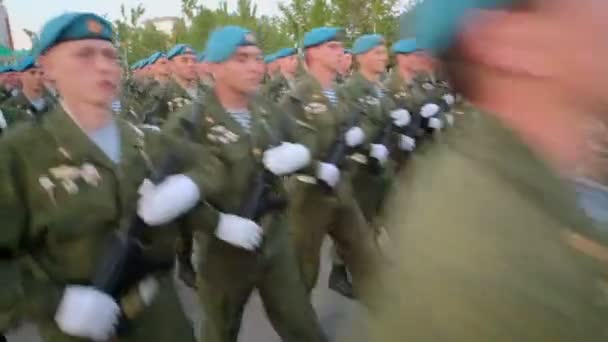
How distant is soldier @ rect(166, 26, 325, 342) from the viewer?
332 centimetres

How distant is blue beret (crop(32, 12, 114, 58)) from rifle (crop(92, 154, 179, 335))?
74 cm

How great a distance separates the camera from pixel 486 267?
2.60 ft

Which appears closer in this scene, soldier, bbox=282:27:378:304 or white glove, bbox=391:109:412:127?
soldier, bbox=282:27:378:304

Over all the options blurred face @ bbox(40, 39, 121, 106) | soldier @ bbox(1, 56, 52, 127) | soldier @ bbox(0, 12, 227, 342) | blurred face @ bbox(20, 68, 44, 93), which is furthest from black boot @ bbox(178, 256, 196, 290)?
blurred face @ bbox(20, 68, 44, 93)

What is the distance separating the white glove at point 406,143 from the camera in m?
6.38

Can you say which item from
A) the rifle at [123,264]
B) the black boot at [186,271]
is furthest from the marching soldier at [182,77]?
the rifle at [123,264]

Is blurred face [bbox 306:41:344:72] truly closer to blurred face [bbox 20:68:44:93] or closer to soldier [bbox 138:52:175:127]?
soldier [bbox 138:52:175:127]

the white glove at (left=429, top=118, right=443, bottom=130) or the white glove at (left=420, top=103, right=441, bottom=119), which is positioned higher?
the white glove at (left=420, top=103, right=441, bottom=119)

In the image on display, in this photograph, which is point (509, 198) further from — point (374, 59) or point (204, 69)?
point (374, 59)

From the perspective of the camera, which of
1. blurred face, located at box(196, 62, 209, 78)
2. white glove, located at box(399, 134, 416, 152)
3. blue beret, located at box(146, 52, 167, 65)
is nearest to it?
blurred face, located at box(196, 62, 209, 78)

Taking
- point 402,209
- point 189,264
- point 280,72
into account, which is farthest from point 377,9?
point 402,209

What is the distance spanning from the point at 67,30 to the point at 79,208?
2.43 feet

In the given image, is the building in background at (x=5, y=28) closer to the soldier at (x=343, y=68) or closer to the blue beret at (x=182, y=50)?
the blue beret at (x=182, y=50)

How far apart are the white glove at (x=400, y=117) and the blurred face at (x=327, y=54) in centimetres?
114
